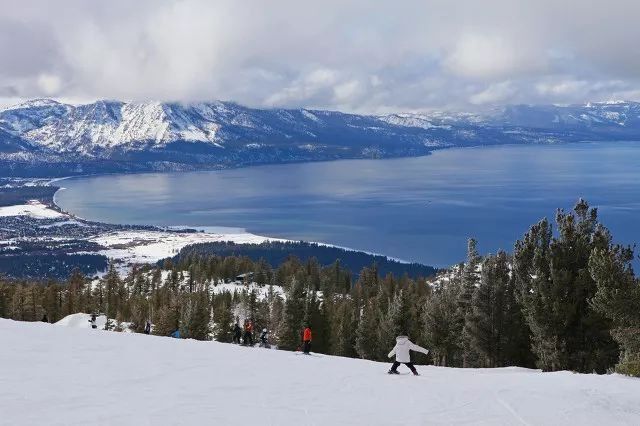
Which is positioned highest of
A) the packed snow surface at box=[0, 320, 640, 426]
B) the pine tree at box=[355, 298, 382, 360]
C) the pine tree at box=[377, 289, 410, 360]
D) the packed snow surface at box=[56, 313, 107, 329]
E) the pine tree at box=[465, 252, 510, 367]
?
the packed snow surface at box=[0, 320, 640, 426]

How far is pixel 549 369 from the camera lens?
3123 centimetres

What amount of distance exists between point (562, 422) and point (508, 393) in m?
3.19

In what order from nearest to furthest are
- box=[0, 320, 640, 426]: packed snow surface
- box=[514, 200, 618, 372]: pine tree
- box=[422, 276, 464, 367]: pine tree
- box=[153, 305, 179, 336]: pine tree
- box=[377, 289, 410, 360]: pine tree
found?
box=[0, 320, 640, 426]: packed snow surface, box=[514, 200, 618, 372]: pine tree, box=[422, 276, 464, 367]: pine tree, box=[377, 289, 410, 360]: pine tree, box=[153, 305, 179, 336]: pine tree

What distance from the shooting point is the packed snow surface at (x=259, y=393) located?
13344mm

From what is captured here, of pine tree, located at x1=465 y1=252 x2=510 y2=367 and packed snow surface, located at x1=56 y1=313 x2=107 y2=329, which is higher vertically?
pine tree, located at x1=465 y1=252 x2=510 y2=367

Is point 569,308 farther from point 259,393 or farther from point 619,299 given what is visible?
point 259,393

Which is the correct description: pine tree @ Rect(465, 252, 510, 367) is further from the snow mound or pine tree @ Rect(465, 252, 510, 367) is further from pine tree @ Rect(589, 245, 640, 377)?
the snow mound

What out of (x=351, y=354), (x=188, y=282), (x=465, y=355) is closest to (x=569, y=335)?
(x=465, y=355)

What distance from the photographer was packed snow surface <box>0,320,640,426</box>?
13344mm

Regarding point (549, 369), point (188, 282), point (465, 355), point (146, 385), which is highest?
point (146, 385)

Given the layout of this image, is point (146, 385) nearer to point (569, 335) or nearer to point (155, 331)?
point (569, 335)

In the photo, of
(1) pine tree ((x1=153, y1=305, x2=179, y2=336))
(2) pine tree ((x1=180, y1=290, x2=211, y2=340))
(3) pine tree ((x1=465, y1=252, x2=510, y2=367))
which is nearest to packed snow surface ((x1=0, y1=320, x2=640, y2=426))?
(3) pine tree ((x1=465, y1=252, x2=510, y2=367))

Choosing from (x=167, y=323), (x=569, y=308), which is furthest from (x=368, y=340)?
(x=569, y=308)

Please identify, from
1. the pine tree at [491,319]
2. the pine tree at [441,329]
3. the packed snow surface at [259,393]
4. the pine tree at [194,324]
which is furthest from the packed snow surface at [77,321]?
the packed snow surface at [259,393]
